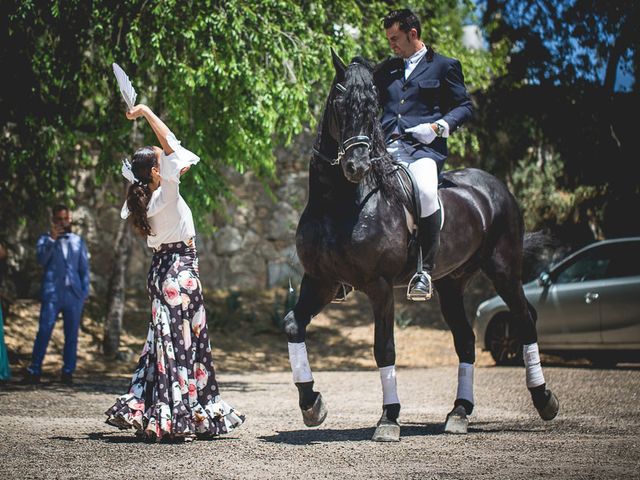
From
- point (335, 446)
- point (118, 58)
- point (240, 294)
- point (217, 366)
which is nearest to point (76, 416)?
point (335, 446)

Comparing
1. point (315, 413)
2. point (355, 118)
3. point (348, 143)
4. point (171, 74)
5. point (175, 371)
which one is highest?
point (171, 74)

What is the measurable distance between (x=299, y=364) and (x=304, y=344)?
16 cm

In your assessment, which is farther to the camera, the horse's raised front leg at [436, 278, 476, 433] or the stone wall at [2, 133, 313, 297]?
the stone wall at [2, 133, 313, 297]

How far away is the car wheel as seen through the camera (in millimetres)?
14594

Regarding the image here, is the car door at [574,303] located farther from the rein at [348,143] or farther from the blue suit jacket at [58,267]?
the rein at [348,143]

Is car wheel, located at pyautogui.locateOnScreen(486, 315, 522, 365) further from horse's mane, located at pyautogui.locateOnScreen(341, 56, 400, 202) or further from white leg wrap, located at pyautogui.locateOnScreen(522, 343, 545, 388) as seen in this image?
horse's mane, located at pyautogui.locateOnScreen(341, 56, 400, 202)

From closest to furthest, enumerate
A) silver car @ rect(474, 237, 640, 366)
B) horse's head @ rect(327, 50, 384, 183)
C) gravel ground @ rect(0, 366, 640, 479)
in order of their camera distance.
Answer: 1. gravel ground @ rect(0, 366, 640, 479)
2. horse's head @ rect(327, 50, 384, 183)
3. silver car @ rect(474, 237, 640, 366)

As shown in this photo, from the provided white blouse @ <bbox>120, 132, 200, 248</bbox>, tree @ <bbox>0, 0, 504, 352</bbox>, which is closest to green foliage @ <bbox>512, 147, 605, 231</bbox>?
tree @ <bbox>0, 0, 504, 352</bbox>

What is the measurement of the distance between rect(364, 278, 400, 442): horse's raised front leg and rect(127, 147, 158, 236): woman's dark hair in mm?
1780

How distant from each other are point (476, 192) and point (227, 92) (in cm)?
597

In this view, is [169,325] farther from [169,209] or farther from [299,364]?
[299,364]

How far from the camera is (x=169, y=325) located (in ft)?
21.8

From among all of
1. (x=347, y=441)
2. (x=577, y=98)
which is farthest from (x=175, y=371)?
(x=577, y=98)

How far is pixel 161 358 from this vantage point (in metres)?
6.55
